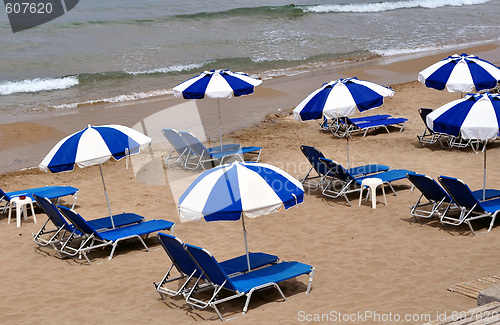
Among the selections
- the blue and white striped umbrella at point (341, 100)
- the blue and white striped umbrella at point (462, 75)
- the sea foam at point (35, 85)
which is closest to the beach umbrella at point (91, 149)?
the blue and white striped umbrella at point (341, 100)

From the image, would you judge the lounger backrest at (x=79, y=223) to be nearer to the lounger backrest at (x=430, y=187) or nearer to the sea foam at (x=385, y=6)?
the lounger backrest at (x=430, y=187)

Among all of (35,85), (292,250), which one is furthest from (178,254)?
(35,85)

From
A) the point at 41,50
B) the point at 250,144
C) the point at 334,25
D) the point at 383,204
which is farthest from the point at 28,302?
the point at 334,25

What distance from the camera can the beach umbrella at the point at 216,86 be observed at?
10.8 m

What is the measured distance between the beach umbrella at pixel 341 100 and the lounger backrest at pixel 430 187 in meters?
1.56

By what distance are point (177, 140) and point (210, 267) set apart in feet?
19.6

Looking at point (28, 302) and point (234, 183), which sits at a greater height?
point (234, 183)

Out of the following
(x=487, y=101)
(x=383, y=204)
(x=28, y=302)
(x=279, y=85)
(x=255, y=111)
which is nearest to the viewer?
(x=28, y=302)

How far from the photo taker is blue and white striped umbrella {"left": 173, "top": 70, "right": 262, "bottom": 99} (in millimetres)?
10836

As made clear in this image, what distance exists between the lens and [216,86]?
1089 centimetres

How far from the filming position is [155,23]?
34312mm

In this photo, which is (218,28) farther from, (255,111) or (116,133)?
(116,133)

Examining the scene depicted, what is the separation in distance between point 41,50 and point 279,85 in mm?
14084

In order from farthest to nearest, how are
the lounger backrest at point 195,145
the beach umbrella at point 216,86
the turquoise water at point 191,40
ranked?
1. the turquoise water at point 191,40
2. the lounger backrest at point 195,145
3. the beach umbrella at point 216,86
